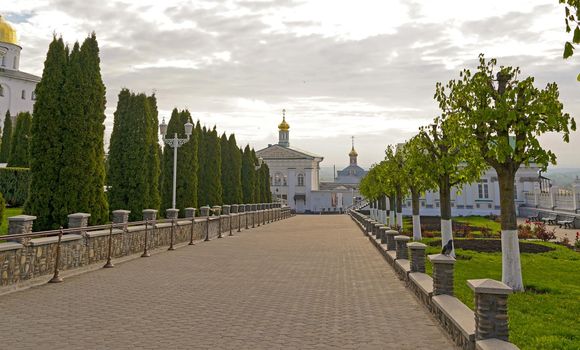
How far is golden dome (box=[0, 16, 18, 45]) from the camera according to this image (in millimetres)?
57812

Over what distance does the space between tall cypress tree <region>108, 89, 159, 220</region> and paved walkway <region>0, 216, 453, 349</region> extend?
7.73m

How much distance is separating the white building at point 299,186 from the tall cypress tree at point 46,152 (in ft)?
213

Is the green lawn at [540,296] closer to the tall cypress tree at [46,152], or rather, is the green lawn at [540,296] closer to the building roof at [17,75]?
the tall cypress tree at [46,152]

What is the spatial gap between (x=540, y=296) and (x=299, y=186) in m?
72.8

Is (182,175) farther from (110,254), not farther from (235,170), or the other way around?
(110,254)

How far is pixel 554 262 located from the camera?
13.4 m

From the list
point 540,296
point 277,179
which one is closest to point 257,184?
point 277,179

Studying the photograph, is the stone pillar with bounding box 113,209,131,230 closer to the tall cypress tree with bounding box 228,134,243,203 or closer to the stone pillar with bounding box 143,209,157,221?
the stone pillar with bounding box 143,209,157,221

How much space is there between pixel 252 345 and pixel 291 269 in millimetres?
6535

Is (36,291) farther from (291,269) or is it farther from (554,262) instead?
(554,262)

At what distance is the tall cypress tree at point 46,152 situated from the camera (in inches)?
534

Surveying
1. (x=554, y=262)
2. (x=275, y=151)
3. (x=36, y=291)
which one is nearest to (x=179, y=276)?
(x=36, y=291)

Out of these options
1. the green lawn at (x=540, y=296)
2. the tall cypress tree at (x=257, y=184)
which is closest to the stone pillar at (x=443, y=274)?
the green lawn at (x=540, y=296)

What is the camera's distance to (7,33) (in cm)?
5906
